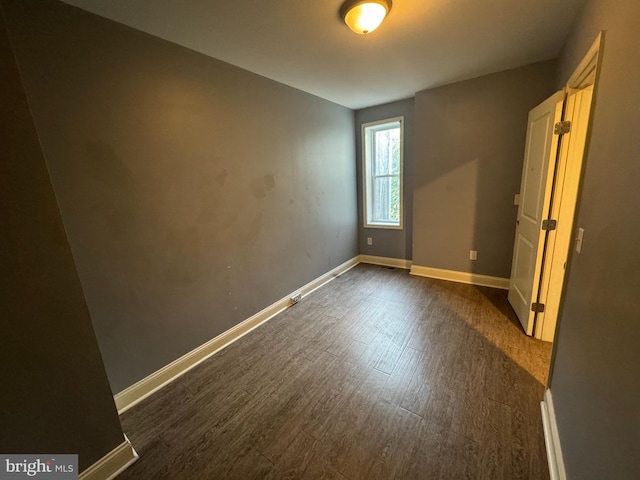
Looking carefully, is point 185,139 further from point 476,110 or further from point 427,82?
point 476,110

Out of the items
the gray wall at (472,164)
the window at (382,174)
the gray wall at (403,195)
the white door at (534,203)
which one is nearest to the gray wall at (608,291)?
the white door at (534,203)

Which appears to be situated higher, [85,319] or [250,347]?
[85,319]

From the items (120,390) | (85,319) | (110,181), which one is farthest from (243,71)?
(120,390)

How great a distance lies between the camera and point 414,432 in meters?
1.46

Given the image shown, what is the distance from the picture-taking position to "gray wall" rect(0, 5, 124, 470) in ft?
3.20

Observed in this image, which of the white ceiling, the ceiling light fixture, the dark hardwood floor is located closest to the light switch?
the dark hardwood floor

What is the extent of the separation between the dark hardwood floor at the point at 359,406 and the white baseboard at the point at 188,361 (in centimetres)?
7

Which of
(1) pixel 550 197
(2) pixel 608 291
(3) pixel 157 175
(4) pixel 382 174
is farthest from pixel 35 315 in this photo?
(4) pixel 382 174

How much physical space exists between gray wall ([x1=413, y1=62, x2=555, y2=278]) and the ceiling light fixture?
192 centimetres

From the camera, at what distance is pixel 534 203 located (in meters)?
2.20

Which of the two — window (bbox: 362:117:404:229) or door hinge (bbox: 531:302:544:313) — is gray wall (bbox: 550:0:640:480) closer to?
door hinge (bbox: 531:302:544:313)

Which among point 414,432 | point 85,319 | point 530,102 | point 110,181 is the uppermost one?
point 530,102

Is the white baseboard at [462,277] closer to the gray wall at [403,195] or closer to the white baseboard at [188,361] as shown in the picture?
the gray wall at [403,195]

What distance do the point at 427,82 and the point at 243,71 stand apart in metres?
2.04
